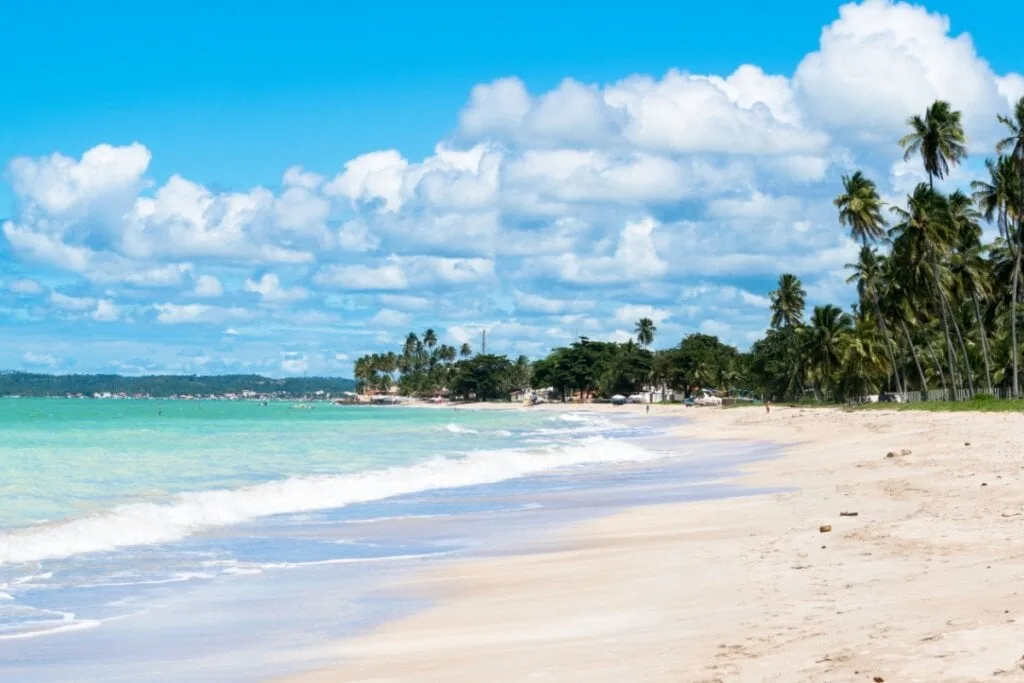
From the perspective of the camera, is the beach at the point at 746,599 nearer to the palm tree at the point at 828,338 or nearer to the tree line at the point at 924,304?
the tree line at the point at 924,304

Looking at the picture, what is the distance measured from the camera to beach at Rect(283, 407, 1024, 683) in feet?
22.2

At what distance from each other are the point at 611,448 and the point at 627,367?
12448cm

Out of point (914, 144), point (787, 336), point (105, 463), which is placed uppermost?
point (914, 144)

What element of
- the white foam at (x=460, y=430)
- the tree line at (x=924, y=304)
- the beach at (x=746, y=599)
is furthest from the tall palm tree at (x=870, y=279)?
the beach at (x=746, y=599)

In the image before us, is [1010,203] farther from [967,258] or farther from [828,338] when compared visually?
[828,338]

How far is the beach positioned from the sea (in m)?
0.81

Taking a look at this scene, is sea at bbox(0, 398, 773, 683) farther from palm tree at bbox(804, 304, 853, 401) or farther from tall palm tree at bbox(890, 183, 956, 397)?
palm tree at bbox(804, 304, 853, 401)

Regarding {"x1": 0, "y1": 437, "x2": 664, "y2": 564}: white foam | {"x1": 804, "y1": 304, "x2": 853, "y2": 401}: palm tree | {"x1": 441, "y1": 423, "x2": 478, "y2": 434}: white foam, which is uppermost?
{"x1": 804, "y1": 304, "x2": 853, "y2": 401}: palm tree

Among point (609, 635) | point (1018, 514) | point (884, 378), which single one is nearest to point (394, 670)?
point (609, 635)

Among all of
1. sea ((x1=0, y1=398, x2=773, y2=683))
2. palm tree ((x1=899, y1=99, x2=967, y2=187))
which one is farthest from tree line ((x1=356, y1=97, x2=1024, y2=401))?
sea ((x1=0, y1=398, x2=773, y2=683))

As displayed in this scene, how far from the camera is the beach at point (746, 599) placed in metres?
6.77

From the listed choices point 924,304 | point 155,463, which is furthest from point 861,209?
point 155,463

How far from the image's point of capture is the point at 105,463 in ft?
120

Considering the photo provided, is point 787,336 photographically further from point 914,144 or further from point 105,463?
point 105,463
